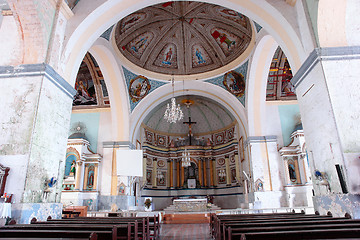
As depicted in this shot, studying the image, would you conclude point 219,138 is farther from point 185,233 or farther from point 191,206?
point 185,233

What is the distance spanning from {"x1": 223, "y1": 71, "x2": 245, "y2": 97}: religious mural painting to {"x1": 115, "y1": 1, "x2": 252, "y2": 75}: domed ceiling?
2.32 ft

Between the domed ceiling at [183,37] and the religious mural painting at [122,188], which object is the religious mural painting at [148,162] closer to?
the religious mural painting at [122,188]

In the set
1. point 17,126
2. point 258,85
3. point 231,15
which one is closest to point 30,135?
Answer: point 17,126

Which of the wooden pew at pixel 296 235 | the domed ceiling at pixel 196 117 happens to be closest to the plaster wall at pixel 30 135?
the wooden pew at pixel 296 235

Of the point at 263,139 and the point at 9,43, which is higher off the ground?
the point at 9,43

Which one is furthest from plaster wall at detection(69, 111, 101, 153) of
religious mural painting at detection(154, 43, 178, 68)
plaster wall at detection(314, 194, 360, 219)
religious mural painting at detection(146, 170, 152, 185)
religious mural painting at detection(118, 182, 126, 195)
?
plaster wall at detection(314, 194, 360, 219)

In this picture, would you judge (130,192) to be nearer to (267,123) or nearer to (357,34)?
(267,123)

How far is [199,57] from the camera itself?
1279 centimetres

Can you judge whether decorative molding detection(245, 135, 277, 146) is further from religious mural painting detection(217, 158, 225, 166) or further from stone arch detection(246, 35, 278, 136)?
religious mural painting detection(217, 158, 225, 166)

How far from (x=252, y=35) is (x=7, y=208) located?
983cm

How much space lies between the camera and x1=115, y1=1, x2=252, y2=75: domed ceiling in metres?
10.7

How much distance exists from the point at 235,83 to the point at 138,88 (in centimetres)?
488

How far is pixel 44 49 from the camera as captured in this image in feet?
17.7

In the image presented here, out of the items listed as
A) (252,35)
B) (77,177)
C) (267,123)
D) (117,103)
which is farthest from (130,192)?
(252,35)
